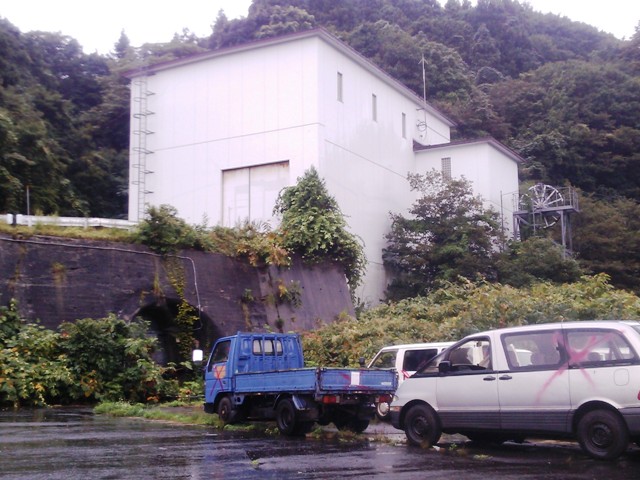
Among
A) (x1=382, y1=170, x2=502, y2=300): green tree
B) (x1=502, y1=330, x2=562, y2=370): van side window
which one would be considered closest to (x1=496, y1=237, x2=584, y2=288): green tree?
(x1=382, y1=170, x2=502, y2=300): green tree

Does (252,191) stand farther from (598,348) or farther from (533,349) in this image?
(598,348)

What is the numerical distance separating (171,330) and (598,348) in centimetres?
1795

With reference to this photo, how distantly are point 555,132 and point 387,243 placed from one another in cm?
2737

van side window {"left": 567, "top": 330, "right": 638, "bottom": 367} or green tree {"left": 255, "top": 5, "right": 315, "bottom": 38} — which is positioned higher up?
green tree {"left": 255, "top": 5, "right": 315, "bottom": 38}

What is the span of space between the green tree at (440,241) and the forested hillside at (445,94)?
961cm

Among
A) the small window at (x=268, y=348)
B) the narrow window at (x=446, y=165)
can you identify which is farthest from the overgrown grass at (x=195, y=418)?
the narrow window at (x=446, y=165)

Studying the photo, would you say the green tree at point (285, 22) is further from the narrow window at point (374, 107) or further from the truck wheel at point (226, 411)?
the truck wheel at point (226, 411)

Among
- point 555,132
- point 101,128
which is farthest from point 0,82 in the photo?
point 555,132

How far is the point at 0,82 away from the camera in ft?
127

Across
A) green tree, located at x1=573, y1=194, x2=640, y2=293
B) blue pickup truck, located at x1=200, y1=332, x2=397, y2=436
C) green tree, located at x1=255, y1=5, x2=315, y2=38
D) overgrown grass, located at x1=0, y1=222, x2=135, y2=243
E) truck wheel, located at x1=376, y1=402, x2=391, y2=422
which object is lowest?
truck wheel, located at x1=376, y1=402, x2=391, y2=422

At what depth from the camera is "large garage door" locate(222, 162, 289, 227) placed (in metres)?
35.4

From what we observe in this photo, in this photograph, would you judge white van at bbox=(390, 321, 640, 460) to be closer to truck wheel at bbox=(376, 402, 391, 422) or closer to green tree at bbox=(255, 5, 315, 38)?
truck wheel at bbox=(376, 402, 391, 422)

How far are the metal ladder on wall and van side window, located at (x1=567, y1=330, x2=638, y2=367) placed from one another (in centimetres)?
2963

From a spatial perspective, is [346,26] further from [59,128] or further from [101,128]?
[59,128]
